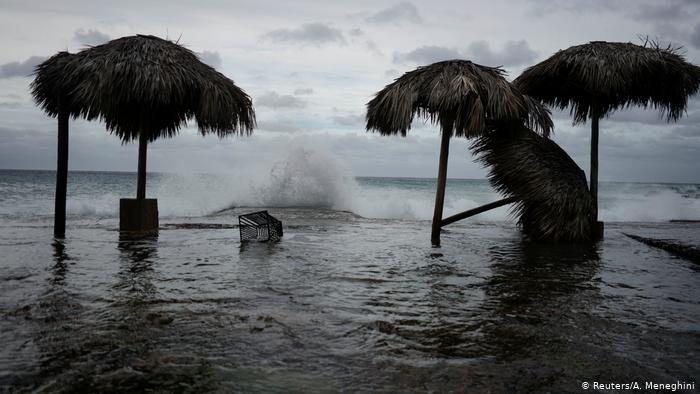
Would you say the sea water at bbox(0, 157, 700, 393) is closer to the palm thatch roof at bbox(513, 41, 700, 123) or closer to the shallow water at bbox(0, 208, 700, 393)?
the shallow water at bbox(0, 208, 700, 393)

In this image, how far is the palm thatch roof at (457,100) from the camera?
9078mm

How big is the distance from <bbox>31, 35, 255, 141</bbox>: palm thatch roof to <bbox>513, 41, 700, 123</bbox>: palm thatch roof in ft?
21.3

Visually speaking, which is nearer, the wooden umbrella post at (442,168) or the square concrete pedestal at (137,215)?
the wooden umbrella post at (442,168)

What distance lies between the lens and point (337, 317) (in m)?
4.55

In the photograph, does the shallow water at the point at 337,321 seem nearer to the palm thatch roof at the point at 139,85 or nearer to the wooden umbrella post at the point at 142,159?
the wooden umbrella post at the point at 142,159

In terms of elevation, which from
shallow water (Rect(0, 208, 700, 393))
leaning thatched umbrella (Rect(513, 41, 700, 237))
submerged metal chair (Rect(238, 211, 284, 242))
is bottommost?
shallow water (Rect(0, 208, 700, 393))

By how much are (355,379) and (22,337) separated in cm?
239

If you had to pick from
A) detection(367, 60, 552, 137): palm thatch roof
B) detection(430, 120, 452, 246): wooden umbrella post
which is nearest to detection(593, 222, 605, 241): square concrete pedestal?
detection(367, 60, 552, 137): palm thatch roof

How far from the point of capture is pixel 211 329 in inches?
161

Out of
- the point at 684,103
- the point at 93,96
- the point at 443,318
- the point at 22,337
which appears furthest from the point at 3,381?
the point at 684,103

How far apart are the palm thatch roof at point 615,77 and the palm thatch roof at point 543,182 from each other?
1.52 meters

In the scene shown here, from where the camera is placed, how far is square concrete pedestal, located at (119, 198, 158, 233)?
35.7 ft

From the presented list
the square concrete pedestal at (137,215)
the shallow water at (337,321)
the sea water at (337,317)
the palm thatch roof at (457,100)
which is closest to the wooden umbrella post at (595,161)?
the palm thatch roof at (457,100)

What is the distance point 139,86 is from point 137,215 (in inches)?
105
